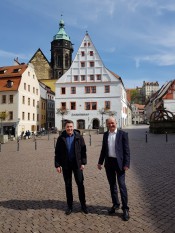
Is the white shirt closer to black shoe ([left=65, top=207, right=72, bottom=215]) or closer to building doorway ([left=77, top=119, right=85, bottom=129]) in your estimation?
black shoe ([left=65, top=207, right=72, bottom=215])

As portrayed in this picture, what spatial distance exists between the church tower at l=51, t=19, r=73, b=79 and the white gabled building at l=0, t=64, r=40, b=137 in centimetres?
2582

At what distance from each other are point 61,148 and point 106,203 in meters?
1.66

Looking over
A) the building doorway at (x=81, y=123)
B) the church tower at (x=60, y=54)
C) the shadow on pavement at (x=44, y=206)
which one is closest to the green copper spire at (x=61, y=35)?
the church tower at (x=60, y=54)

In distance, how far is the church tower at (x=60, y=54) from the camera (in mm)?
73938

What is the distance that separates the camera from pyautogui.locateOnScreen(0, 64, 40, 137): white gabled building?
142ft

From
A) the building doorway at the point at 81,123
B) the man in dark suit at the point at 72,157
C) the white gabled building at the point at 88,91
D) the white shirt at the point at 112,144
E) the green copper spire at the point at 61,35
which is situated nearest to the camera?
the white shirt at the point at 112,144

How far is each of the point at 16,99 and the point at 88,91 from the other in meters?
13.5

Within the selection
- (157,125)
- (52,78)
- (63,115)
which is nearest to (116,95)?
(63,115)

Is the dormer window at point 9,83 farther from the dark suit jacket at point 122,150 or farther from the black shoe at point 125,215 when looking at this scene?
the black shoe at point 125,215

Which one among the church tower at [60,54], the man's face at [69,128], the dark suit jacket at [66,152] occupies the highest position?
the church tower at [60,54]

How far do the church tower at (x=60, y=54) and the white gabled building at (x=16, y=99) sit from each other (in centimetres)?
2582

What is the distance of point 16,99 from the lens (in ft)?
142

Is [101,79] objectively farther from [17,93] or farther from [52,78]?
[52,78]

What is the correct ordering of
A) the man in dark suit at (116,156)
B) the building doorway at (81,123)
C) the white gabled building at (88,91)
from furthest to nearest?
the building doorway at (81,123) < the white gabled building at (88,91) < the man in dark suit at (116,156)
